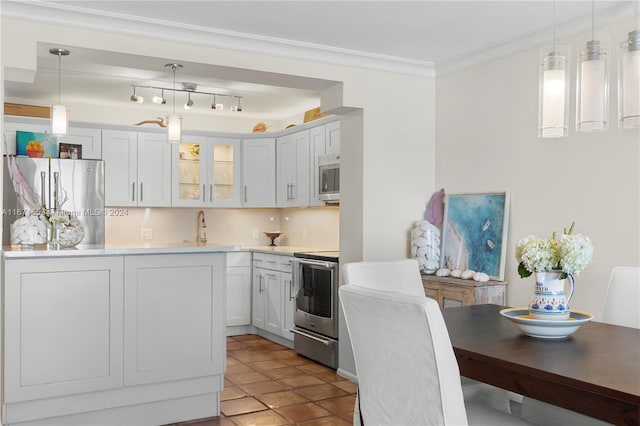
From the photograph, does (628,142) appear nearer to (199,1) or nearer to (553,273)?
(553,273)

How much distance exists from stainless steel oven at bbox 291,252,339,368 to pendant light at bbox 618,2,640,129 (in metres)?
3.01

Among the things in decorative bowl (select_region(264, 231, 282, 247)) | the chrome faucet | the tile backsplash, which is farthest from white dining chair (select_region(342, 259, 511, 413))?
the chrome faucet

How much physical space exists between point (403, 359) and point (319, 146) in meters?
3.97

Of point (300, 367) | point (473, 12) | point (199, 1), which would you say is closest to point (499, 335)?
point (473, 12)

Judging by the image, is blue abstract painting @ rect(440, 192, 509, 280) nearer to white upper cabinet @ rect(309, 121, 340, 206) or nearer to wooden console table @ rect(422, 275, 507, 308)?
wooden console table @ rect(422, 275, 507, 308)

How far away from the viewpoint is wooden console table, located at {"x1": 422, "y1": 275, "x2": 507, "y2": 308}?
390 centimetres

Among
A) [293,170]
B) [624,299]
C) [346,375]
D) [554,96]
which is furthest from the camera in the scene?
[293,170]

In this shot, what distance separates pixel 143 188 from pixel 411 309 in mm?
4999

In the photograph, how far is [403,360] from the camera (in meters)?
1.81

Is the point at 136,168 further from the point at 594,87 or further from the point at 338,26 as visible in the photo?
the point at 594,87

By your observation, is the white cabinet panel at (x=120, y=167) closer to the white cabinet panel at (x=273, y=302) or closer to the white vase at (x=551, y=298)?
the white cabinet panel at (x=273, y=302)

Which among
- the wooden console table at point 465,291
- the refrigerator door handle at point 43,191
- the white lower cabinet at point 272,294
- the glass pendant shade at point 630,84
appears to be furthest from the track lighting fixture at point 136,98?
the glass pendant shade at point 630,84

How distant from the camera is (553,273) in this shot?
226 centimetres

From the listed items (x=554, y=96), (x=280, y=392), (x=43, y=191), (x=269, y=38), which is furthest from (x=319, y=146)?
(x=554, y=96)
